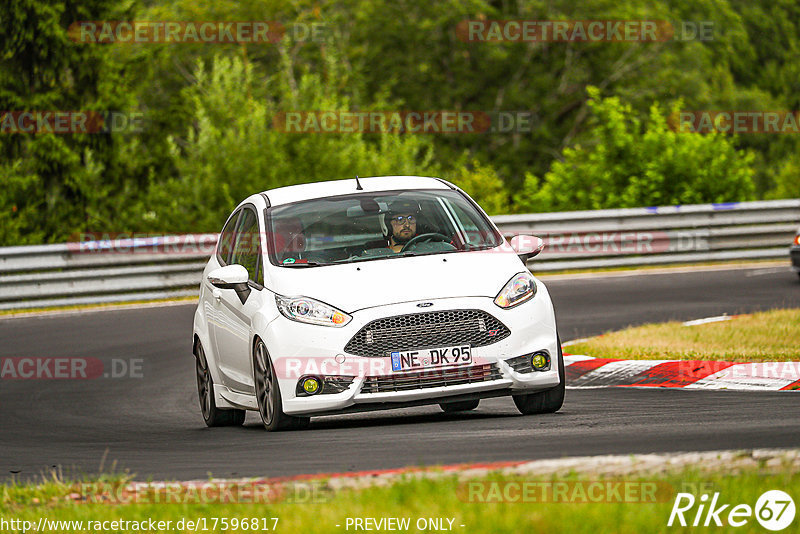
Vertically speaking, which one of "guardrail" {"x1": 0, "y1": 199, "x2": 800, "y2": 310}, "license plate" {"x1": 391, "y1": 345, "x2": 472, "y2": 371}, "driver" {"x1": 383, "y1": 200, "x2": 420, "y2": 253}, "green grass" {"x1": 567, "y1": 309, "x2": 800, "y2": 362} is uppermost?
"driver" {"x1": 383, "y1": 200, "x2": 420, "y2": 253}

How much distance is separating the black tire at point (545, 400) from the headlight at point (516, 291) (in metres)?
0.44

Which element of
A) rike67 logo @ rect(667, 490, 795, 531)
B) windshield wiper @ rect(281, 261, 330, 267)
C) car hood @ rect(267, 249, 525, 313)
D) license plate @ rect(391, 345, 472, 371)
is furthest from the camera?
windshield wiper @ rect(281, 261, 330, 267)

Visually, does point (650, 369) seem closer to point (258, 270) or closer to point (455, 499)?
point (258, 270)

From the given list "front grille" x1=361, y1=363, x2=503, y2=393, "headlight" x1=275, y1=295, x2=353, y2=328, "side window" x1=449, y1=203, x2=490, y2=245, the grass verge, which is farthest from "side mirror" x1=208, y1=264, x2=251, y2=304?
the grass verge

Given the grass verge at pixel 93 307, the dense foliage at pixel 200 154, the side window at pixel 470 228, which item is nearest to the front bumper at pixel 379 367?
the side window at pixel 470 228

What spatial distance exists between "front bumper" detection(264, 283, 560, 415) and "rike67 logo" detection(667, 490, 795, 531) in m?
3.50

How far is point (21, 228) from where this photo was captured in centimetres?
2820

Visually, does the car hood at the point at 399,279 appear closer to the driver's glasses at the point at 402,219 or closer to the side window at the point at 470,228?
the side window at the point at 470,228

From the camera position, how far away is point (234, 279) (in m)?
9.06

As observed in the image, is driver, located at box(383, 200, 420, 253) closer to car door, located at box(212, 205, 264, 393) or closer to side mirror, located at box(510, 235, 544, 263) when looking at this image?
side mirror, located at box(510, 235, 544, 263)

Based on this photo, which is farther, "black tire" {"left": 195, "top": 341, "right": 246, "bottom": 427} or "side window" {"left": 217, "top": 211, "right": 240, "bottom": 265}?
"side window" {"left": 217, "top": 211, "right": 240, "bottom": 265}

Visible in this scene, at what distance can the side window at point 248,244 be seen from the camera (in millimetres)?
9396

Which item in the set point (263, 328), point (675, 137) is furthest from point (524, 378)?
point (675, 137)

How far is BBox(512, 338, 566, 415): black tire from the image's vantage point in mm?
8797
